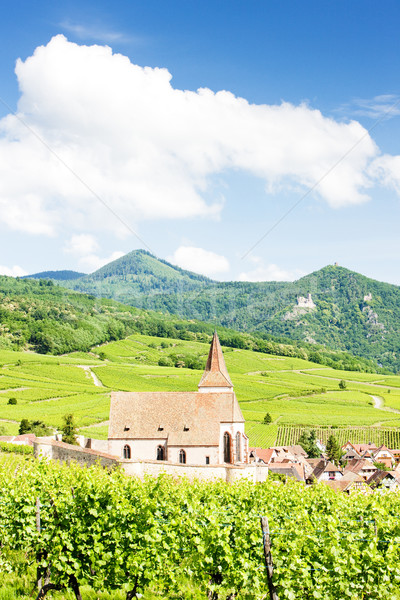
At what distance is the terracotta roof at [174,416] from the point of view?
51.4 meters

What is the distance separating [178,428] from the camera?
51812mm

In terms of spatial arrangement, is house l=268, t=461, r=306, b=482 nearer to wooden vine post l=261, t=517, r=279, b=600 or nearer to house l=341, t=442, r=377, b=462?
house l=341, t=442, r=377, b=462

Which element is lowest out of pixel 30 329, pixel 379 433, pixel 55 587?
pixel 379 433

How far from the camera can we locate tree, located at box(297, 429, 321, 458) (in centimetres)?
9781

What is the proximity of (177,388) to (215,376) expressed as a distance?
65390 mm

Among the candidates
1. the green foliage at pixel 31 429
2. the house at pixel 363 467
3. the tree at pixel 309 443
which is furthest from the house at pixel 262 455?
the green foliage at pixel 31 429

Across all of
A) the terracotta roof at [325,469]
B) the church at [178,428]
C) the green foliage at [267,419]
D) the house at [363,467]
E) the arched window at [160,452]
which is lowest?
the house at [363,467]

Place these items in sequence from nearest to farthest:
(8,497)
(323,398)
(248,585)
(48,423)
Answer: (248,585), (8,497), (48,423), (323,398)

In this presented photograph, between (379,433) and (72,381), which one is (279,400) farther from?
(72,381)

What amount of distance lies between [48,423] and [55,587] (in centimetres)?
6592

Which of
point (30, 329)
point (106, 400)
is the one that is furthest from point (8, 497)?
point (30, 329)

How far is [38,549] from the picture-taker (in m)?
18.3

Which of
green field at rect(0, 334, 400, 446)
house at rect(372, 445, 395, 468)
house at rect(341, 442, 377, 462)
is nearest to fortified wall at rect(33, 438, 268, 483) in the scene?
green field at rect(0, 334, 400, 446)

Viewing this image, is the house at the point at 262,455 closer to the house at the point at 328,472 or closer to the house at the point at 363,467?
the house at the point at 328,472
